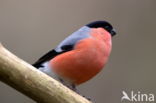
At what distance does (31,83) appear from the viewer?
143 cm

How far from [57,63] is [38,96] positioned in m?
0.33

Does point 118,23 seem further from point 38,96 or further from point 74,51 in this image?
point 38,96

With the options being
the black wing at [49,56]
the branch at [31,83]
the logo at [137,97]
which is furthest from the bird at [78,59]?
the logo at [137,97]

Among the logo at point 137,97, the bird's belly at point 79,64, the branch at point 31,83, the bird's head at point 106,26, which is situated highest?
the bird's head at point 106,26

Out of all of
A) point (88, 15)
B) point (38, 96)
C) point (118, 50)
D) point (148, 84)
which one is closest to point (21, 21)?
point (88, 15)

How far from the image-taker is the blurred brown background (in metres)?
2.35

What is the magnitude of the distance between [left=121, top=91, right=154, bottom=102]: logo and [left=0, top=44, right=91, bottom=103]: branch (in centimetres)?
83

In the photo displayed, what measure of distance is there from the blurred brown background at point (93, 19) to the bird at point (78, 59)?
52cm

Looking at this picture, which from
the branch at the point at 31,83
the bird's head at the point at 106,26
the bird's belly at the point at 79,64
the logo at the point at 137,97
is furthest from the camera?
the logo at the point at 137,97

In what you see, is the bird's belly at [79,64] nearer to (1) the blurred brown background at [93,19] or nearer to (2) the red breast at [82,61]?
(2) the red breast at [82,61]

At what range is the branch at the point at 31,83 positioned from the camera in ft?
4.66

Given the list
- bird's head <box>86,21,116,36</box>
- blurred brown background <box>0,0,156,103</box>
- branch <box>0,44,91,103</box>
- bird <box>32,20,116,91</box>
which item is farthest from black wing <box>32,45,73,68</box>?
blurred brown background <box>0,0,156,103</box>

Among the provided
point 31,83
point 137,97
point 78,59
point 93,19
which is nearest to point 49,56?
point 78,59

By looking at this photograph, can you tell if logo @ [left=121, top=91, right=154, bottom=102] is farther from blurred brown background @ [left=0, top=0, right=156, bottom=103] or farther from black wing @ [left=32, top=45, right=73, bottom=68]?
black wing @ [left=32, top=45, right=73, bottom=68]
